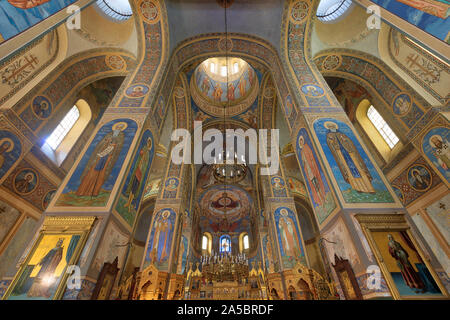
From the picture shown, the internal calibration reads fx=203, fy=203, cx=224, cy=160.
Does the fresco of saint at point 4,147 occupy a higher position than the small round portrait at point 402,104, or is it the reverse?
the small round portrait at point 402,104

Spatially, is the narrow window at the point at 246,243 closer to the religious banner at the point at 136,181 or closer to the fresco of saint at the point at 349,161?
the religious banner at the point at 136,181

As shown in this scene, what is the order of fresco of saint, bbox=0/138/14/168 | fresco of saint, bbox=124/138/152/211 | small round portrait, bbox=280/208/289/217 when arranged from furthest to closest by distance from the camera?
small round portrait, bbox=280/208/289/217
fresco of saint, bbox=0/138/14/168
fresco of saint, bbox=124/138/152/211

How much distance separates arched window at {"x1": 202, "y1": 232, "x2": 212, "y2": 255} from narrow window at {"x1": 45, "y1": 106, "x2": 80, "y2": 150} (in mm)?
13624

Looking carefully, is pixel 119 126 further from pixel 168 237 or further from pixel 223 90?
pixel 223 90

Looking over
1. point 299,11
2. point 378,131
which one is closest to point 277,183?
point 378,131

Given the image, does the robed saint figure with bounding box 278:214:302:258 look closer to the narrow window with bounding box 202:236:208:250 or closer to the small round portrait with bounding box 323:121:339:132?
the small round portrait with bounding box 323:121:339:132

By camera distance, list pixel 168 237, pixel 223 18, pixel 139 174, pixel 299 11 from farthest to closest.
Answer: pixel 223 18, pixel 168 237, pixel 299 11, pixel 139 174

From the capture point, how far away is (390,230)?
392 cm

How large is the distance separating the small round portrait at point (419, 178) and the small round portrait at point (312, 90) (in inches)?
198

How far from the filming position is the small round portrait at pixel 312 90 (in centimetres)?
678

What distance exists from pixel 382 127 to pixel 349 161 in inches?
264

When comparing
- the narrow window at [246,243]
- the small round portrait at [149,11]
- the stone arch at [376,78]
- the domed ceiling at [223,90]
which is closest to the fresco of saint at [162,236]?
the domed ceiling at [223,90]

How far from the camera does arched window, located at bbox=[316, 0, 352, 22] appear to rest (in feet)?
30.0

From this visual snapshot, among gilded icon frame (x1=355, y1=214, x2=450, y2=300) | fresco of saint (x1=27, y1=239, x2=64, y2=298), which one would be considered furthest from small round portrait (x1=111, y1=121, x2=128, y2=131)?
gilded icon frame (x1=355, y1=214, x2=450, y2=300)
